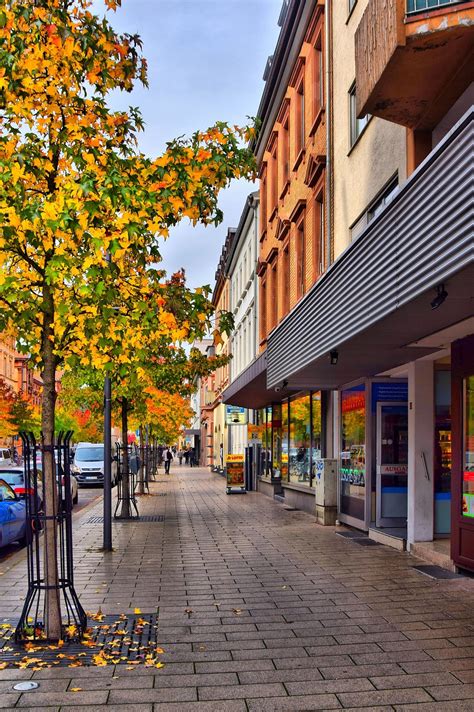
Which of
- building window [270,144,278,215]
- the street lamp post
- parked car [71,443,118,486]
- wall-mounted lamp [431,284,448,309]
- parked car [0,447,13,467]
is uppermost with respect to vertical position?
building window [270,144,278,215]

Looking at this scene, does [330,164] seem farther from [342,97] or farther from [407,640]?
[407,640]

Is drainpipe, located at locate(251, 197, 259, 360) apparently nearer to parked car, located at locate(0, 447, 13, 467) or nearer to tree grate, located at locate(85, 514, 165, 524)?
tree grate, located at locate(85, 514, 165, 524)

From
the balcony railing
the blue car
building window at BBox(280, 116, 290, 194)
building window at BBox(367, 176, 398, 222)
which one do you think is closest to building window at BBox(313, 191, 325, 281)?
building window at BBox(367, 176, 398, 222)

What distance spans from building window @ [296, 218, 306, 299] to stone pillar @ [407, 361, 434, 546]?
874 centimetres

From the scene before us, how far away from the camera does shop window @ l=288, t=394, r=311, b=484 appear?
2077cm

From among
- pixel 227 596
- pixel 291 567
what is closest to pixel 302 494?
pixel 291 567

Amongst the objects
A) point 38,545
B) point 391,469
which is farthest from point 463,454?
point 38,545

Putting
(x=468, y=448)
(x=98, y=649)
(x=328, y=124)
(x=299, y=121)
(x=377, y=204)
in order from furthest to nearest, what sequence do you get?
(x=299, y=121) → (x=328, y=124) → (x=377, y=204) → (x=468, y=448) → (x=98, y=649)

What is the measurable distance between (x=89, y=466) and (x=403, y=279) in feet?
99.3

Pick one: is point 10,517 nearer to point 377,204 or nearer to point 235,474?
point 377,204

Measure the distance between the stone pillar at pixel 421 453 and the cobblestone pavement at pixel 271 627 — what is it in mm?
576

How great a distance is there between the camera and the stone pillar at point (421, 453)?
11953mm

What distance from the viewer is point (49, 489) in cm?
736

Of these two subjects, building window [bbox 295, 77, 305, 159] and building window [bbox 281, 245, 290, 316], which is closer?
building window [bbox 295, 77, 305, 159]
